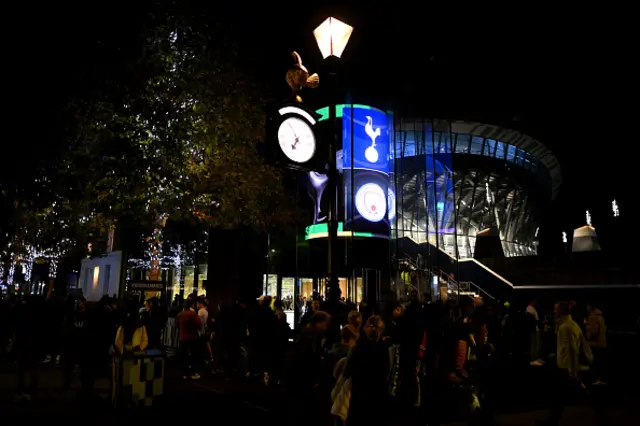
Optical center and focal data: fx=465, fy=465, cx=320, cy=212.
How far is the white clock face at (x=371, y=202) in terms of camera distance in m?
24.2

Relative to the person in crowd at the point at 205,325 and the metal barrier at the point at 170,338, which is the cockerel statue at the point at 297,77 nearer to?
the person in crowd at the point at 205,325

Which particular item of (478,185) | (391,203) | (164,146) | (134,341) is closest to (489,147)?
(478,185)

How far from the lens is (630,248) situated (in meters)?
30.6

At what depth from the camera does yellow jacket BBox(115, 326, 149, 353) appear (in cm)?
748

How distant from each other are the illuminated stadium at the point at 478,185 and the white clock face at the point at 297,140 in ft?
91.6

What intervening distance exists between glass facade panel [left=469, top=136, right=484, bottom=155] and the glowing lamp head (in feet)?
128

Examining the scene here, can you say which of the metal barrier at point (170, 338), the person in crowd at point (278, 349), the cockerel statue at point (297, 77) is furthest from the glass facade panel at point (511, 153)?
the cockerel statue at point (297, 77)

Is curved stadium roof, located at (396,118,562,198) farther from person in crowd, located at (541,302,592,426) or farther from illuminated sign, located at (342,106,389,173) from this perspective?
person in crowd, located at (541,302,592,426)

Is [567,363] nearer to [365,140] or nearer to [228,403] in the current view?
[228,403]

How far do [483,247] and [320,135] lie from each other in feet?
117

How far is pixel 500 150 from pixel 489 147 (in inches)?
68.2

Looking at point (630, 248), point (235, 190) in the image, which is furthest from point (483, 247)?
point (235, 190)

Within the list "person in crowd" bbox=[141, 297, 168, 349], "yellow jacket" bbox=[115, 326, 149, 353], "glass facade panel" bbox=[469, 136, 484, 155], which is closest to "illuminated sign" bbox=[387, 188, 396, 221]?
"person in crowd" bbox=[141, 297, 168, 349]

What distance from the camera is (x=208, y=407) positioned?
8414mm
